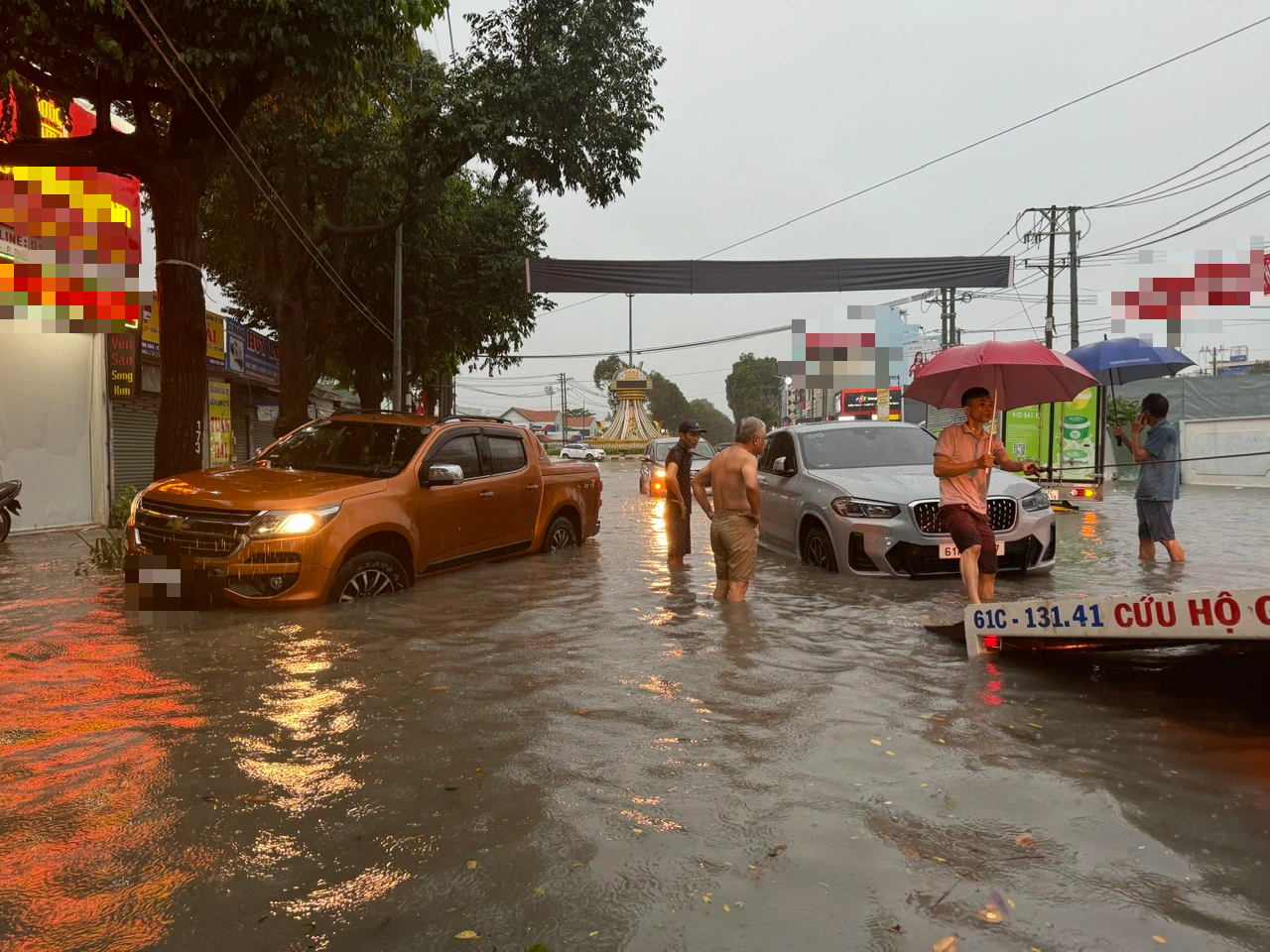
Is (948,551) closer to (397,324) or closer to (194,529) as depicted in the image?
(194,529)

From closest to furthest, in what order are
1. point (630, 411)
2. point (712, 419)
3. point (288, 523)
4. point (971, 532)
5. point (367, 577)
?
point (971, 532), point (288, 523), point (367, 577), point (630, 411), point (712, 419)

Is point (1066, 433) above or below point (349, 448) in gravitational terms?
above

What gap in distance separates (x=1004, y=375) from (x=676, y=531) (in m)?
3.62

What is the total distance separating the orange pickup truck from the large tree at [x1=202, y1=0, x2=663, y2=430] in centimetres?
812

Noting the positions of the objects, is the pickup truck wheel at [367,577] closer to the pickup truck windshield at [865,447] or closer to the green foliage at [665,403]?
the pickup truck windshield at [865,447]

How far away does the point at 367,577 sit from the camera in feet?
25.1

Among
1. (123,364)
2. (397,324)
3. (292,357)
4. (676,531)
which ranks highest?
(397,324)

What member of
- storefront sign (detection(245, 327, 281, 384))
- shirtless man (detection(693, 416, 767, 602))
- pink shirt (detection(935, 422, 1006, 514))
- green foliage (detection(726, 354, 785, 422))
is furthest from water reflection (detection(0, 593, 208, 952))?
green foliage (detection(726, 354, 785, 422))

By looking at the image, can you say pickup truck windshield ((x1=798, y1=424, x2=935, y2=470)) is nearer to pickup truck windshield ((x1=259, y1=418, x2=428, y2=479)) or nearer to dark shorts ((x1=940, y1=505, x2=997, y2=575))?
dark shorts ((x1=940, y1=505, x2=997, y2=575))

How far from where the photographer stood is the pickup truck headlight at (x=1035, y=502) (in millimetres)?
9023

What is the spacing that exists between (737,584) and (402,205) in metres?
14.2

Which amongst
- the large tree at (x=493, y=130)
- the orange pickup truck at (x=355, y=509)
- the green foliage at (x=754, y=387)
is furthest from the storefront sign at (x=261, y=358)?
the green foliage at (x=754, y=387)

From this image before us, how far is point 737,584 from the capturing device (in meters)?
7.93

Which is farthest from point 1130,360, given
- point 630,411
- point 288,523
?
point 630,411
